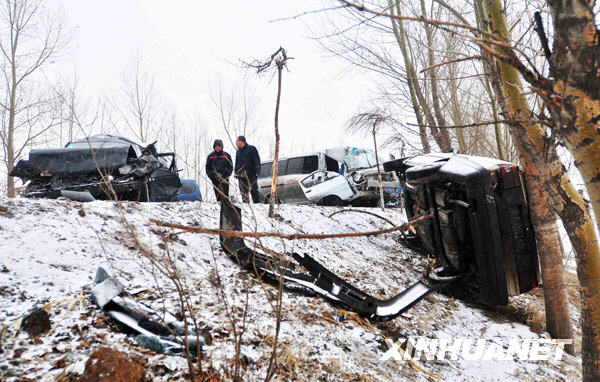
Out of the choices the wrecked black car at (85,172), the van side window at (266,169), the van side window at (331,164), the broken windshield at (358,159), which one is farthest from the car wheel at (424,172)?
the van side window at (266,169)

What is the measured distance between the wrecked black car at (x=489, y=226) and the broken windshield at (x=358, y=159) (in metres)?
5.55

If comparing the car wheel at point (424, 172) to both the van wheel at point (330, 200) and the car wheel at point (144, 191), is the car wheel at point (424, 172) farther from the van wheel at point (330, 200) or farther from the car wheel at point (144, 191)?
the van wheel at point (330, 200)

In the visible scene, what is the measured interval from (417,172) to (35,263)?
372 centimetres

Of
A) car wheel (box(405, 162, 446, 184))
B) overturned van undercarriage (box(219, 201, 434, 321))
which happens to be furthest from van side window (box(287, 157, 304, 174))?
overturned van undercarriage (box(219, 201, 434, 321))

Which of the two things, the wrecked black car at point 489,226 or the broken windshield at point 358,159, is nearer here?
the wrecked black car at point 489,226

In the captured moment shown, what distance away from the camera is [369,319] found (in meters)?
2.78

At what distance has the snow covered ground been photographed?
5.56ft

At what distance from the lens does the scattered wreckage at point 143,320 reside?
177 centimetres

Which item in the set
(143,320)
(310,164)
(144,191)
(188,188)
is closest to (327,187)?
(310,164)

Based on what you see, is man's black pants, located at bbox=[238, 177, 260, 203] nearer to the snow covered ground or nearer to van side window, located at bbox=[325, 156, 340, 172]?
the snow covered ground

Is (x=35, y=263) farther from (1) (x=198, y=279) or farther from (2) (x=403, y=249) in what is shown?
(2) (x=403, y=249)

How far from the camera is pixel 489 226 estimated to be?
3068 mm

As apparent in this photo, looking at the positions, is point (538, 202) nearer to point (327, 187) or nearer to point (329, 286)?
point (329, 286)

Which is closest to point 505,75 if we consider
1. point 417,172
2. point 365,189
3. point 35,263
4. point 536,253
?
point 417,172
